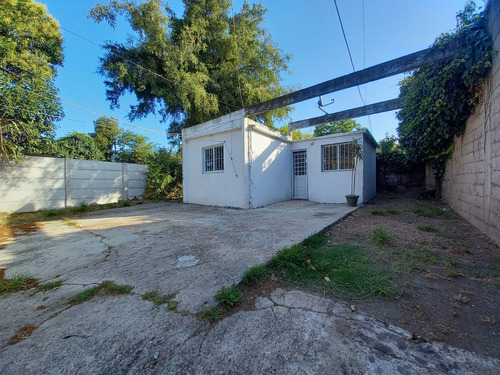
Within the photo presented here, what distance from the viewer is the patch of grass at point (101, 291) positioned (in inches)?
76.4

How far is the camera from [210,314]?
5.45ft

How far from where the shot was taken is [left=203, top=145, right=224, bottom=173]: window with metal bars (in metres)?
8.21

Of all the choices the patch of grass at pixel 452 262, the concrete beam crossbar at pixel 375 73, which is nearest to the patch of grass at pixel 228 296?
the patch of grass at pixel 452 262

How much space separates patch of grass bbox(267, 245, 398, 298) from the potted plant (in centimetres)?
476

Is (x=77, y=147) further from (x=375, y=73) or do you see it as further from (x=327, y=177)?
(x=375, y=73)

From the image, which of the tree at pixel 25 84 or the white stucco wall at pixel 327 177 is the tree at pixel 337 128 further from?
the tree at pixel 25 84

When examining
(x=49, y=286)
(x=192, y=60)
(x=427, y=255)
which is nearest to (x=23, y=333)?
(x=49, y=286)

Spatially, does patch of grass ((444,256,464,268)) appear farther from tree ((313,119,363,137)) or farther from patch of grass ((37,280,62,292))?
tree ((313,119,363,137))

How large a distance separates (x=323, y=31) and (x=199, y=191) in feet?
24.6

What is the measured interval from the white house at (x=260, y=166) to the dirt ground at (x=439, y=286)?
166 inches

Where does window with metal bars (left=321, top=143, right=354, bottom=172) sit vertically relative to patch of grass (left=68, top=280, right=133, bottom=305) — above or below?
above

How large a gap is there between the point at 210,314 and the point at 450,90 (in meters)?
6.31

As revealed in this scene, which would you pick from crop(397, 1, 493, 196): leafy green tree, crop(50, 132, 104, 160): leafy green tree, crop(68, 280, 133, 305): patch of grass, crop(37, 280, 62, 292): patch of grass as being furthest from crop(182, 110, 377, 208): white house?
crop(50, 132, 104, 160): leafy green tree

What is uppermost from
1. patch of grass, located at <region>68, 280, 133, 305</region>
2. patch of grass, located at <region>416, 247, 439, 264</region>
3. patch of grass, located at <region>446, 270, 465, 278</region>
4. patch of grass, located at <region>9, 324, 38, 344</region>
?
patch of grass, located at <region>416, 247, 439, 264</region>
